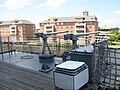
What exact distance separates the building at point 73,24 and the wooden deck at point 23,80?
3147cm

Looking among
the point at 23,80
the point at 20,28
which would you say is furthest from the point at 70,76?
the point at 20,28

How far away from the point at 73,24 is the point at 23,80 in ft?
114

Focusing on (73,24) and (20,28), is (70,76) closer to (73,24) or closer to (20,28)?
(73,24)

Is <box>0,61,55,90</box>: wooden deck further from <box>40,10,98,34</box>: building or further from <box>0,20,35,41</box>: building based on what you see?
<box>0,20,35,41</box>: building

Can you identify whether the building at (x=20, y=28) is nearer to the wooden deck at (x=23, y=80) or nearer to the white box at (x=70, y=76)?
the wooden deck at (x=23, y=80)

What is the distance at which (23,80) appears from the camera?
11.3 feet

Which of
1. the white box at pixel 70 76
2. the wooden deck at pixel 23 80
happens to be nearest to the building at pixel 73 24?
the wooden deck at pixel 23 80

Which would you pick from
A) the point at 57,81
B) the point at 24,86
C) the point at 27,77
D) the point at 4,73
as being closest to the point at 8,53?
the point at 4,73

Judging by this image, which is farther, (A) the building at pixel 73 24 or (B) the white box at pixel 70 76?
(A) the building at pixel 73 24

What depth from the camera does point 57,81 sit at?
8.73 feet

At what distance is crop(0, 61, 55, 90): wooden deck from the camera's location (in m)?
3.08

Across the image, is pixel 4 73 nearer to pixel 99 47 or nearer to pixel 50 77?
pixel 50 77

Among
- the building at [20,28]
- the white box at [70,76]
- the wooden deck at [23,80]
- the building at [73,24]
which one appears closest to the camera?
the white box at [70,76]

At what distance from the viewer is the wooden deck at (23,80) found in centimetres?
308
